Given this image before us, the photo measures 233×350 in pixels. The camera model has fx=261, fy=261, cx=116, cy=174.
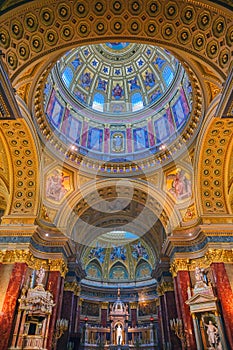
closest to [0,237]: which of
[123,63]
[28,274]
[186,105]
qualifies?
[28,274]

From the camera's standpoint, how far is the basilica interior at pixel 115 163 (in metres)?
9.01

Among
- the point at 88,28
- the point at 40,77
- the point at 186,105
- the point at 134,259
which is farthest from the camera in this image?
the point at 134,259

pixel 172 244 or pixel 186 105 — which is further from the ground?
pixel 186 105

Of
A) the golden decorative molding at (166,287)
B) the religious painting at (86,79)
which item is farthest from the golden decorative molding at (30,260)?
the religious painting at (86,79)

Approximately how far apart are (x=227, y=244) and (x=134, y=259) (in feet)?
57.8

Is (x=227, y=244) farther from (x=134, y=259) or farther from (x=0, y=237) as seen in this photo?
(x=134, y=259)

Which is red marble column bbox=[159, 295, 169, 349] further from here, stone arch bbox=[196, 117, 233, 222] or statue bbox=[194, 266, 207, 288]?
stone arch bbox=[196, 117, 233, 222]

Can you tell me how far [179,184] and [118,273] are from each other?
16659 mm

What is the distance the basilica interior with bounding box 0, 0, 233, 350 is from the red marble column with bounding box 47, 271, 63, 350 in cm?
7

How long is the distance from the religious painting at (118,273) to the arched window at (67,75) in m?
20.9

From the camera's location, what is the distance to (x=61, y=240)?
16609mm

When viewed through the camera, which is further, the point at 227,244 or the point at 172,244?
the point at 172,244

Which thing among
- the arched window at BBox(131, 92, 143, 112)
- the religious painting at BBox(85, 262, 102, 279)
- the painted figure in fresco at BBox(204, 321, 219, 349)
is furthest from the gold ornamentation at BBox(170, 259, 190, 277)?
the religious painting at BBox(85, 262, 102, 279)

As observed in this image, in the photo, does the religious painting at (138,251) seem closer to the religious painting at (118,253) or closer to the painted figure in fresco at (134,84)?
the religious painting at (118,253)
